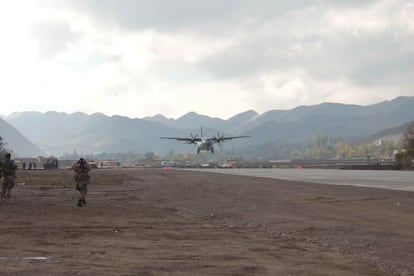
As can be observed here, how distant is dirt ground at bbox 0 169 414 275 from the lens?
33.4 ft

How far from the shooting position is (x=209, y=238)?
556 inches

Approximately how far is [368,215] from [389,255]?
7620 millimetres

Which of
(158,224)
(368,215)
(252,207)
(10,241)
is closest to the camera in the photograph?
(10,241)

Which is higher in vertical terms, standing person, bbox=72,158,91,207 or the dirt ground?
standing person, bbox=72,158,91,207

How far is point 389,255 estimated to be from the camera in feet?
38.2

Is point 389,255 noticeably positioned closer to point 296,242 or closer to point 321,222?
point 296,242

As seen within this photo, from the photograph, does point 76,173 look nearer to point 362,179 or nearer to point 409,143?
point 362,179

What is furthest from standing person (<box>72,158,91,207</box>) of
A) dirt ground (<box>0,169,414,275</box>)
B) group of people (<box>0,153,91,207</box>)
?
dirt ground (<box>0,169,414,275</box>)

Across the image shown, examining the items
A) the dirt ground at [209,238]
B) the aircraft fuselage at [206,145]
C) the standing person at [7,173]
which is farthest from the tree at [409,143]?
the standing person at [7,173]

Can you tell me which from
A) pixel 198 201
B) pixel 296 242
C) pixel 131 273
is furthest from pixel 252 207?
pixel 131 273

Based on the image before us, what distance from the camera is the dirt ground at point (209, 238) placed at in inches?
401

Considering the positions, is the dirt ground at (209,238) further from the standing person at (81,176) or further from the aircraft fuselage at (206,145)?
the aircraft fuselage at (206,145)

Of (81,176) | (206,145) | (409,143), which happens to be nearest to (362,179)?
(81,176)

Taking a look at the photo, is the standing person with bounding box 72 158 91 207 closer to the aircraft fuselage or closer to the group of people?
the group of people
